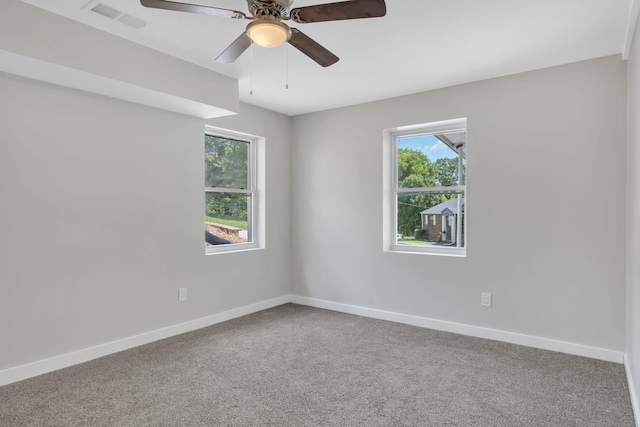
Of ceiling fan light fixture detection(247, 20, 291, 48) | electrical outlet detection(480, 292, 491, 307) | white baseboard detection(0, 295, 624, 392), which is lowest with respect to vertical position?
white baseboard detection(0, 295, 624, 392)

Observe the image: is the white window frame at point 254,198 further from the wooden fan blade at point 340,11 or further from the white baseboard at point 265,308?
the wooden fan blade at point 340,11

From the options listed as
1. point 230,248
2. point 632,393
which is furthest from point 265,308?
point 632,393

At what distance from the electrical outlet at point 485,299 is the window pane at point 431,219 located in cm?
53

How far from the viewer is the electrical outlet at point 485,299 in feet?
11.7

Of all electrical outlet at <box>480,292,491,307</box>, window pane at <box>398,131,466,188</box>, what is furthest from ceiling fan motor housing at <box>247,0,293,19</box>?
electrical outlet at <box>480,292,491,307</box>

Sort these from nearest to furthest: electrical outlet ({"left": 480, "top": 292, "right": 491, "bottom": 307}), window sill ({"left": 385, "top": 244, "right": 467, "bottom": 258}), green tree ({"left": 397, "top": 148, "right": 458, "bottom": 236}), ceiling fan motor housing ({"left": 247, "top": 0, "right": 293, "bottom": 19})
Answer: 1. ceiling fan motor housing ({"left": 247, "top": 0, "right": 293, "bottom": 19})
2. electrical outlet ({"left": 480, "top": 292, "right": 491, "bottom": 307})
3. window sill ({"left": 385, "top": 244, "right": 467, "bottom": 258})
4. green tree ({"left": 397, "top": 148, "right": 458, "bottom": 236})

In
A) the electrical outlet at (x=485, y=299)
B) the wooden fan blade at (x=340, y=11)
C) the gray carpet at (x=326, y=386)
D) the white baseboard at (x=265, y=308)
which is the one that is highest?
the wooden fan blade at (x=340, y=11)

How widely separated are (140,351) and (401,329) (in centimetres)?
236

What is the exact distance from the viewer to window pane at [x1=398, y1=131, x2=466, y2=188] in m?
3.91

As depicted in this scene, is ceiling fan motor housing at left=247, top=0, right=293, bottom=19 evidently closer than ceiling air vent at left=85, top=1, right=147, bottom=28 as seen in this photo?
Yes

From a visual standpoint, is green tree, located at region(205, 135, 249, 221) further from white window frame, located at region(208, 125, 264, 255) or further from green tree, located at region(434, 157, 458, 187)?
green tree, located at region(434, 157, 458, 187)

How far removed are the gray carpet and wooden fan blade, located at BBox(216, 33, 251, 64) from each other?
208 centimetres

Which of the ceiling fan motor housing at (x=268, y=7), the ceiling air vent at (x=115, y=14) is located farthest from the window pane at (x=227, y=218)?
the ceiling fan motor housing at (x=268, y=7)

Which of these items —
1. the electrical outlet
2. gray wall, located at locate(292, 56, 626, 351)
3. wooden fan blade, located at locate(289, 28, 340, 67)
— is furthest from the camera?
the electrical outlet
